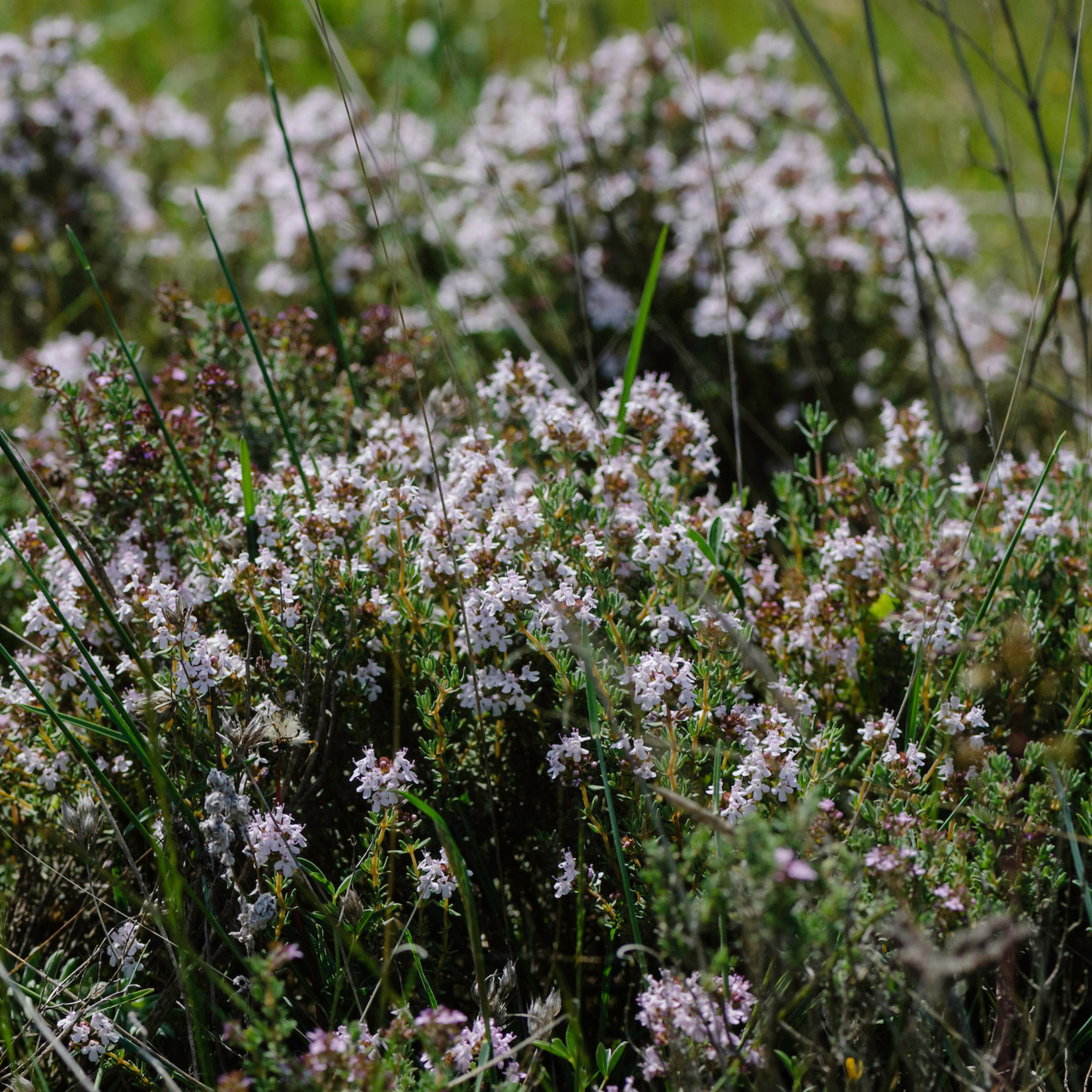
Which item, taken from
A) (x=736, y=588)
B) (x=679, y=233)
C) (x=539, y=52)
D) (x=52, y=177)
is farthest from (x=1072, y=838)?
(x=539, y=52)

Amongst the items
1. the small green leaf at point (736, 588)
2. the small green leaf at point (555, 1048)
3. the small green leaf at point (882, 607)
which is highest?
the small green leaf at point (882, 607)

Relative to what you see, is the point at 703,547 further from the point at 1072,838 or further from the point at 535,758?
the point at 1072,838

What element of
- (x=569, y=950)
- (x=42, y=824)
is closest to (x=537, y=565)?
(x=569, y=950)

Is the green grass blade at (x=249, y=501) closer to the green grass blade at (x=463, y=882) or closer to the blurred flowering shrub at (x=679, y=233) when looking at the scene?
the green grass blade at (x=463, y=882)

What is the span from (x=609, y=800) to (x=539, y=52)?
7362 millimetres

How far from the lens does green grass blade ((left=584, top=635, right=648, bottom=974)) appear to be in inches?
72.9

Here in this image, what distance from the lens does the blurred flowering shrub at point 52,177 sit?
4.65 metres

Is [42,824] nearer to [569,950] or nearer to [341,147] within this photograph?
[569,950]

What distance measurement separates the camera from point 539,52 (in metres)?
7.84

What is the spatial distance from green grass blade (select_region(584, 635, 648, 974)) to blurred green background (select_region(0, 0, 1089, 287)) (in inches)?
192

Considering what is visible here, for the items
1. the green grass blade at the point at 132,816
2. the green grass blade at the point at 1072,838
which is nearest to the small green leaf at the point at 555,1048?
the green grass blade at the point at 132,816

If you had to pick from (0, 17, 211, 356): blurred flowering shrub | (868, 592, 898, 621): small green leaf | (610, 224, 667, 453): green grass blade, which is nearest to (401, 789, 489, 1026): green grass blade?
(610, 224, 667, 453): green grass blade

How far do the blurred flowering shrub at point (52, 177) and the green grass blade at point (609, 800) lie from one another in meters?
3.72

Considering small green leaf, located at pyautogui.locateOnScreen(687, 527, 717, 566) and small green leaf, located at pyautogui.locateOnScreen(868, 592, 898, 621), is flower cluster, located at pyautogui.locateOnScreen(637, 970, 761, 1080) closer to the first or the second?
small green leaf, located at pyautogui.locateOnScreen(687, 527, 717, 566)
